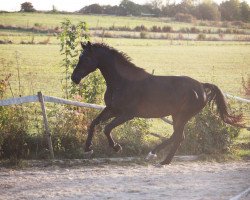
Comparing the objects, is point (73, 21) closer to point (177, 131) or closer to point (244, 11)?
point (244, 11)

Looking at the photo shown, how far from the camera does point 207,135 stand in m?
10.1

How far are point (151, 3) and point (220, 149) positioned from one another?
106m

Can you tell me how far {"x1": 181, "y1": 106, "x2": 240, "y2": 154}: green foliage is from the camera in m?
10.1

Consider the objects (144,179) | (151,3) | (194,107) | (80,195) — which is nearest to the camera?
(80,195)

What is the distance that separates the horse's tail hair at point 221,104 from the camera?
31.0ft

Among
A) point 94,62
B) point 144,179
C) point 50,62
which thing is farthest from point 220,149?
point 50,62

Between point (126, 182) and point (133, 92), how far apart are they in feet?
6.36

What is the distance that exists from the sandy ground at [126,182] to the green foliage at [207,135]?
1.11 meters

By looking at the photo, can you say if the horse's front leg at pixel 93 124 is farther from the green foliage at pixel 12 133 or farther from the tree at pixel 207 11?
the tree at pixel 207 11

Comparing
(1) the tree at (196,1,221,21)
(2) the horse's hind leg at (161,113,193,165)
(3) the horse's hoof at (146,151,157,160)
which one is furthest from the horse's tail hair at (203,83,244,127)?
(1) the tree at (196,1,221,21)

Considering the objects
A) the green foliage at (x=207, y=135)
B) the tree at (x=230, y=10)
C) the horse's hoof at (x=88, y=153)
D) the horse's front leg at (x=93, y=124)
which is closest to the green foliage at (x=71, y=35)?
the horse's hoof at (x=88, y=153)

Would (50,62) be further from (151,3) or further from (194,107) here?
(151,3)

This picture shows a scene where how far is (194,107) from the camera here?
879 cm

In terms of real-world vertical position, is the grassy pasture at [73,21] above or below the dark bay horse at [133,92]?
above
